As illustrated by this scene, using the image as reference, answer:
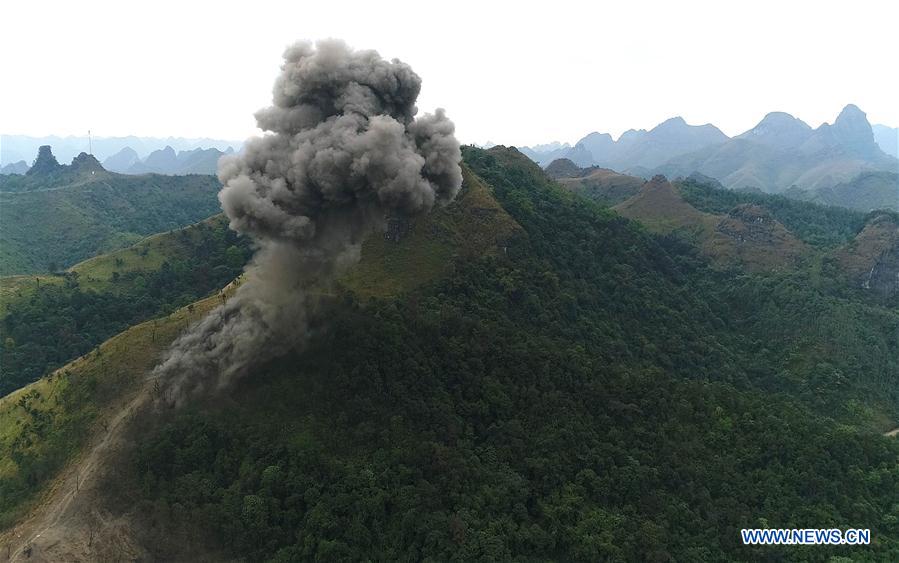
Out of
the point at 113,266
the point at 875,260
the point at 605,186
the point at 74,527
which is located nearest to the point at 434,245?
the point at 74,527

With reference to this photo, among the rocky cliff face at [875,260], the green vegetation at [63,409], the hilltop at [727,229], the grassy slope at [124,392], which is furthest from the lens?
the hilltop at [727,229]

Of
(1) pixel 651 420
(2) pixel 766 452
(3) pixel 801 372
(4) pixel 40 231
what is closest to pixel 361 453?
(1) pixel 651 420

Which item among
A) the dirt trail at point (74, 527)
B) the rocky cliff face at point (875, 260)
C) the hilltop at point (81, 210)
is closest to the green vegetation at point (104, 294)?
the hilltop at point (81, 210)

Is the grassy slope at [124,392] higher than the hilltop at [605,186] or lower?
lower

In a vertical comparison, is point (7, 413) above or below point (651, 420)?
above

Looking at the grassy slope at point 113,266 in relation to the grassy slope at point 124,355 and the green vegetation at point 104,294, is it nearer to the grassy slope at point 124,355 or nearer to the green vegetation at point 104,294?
the green vegetation at point 104,294

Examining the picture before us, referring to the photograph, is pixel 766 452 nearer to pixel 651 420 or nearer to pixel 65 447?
pixel 651 420

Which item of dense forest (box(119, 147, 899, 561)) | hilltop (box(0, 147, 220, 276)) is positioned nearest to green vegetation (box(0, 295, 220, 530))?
dense forest (box(119, 147, 899, 561))
